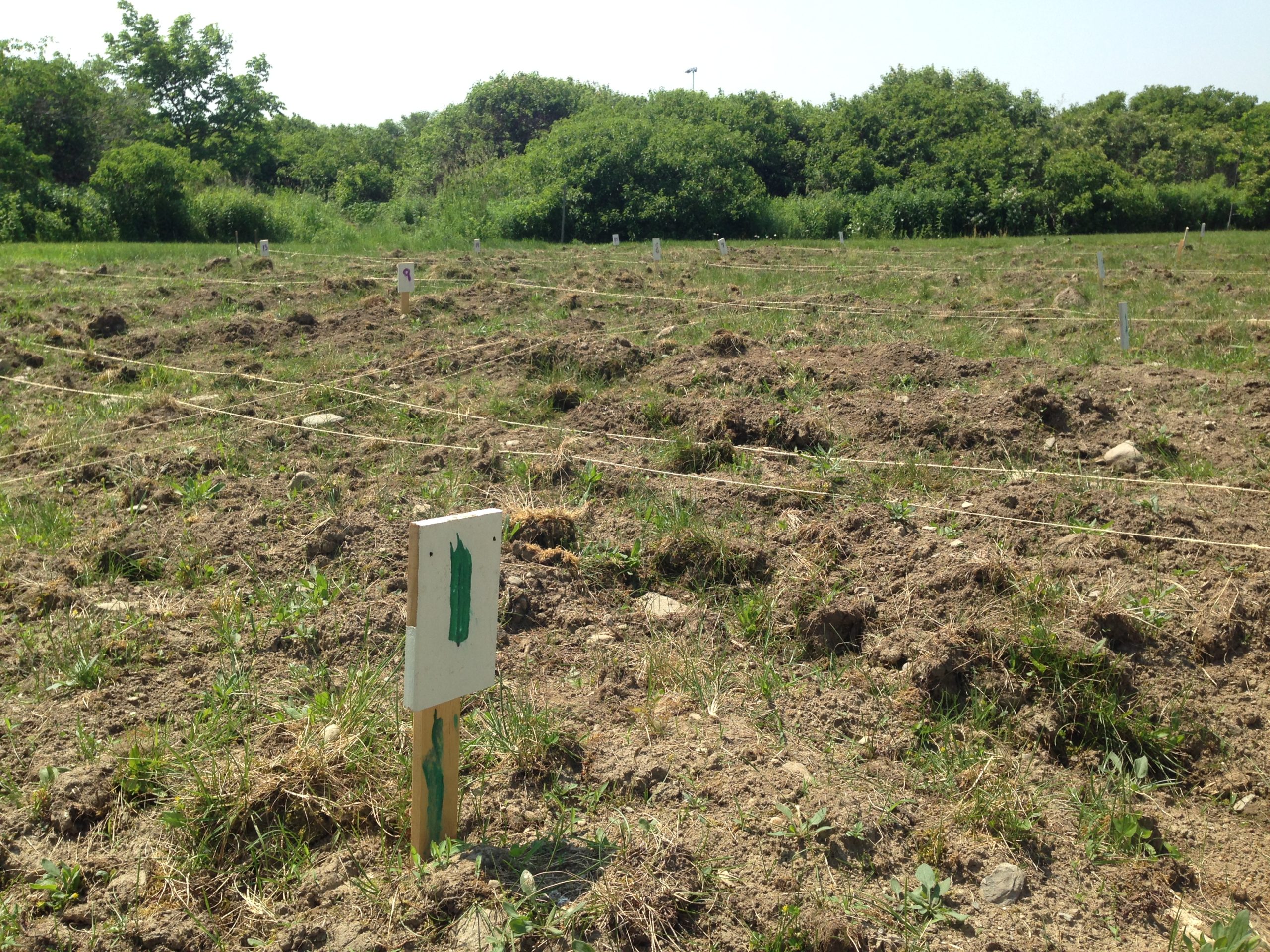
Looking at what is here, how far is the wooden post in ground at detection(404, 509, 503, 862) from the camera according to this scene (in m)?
2.25

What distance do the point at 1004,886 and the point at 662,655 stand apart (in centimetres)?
148

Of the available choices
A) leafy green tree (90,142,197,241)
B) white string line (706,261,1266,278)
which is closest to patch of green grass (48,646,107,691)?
white string line (706,261,1266,278)

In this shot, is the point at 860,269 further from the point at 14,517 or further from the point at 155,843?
the point at 155,843

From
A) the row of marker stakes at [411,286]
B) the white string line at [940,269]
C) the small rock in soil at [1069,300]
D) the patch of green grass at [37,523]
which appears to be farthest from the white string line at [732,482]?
the white string line at [940,269]

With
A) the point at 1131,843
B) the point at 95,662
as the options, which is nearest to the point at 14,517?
the point at 95,662

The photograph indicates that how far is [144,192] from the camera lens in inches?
944

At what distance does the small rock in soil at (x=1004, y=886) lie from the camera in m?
2.41

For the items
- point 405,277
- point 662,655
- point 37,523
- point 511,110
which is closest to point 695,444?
point 662,655

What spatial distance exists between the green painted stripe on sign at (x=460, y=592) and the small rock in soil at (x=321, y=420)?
4643mm

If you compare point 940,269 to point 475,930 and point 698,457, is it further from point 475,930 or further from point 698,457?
point 475,930

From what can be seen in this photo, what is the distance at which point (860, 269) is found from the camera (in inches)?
661

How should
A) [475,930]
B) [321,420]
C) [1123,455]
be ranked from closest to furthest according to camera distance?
1. [475,930]
2. [1123,455]
3. [321,420]

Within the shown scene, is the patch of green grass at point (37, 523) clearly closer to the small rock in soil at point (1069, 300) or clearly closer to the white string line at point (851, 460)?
the white string line at point (851, 460)

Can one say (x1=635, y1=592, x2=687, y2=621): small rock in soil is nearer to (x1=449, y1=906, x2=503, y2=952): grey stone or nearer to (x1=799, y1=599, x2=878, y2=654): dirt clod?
(x1=799, y1=599, x2=878, y2=654): dirt clod
